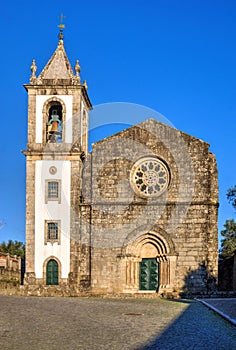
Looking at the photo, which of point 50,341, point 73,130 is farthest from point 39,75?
point 50,341

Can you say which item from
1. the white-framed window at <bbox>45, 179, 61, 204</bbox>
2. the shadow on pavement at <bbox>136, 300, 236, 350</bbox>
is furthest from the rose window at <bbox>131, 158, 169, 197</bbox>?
the shadow on pavement at <bbox>136, 300, 236, 350</bbox>

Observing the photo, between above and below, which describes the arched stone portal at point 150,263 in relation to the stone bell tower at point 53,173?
below

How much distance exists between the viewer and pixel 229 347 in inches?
494

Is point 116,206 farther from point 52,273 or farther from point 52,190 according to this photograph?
point 52,273

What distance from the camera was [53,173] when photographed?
1427 inches

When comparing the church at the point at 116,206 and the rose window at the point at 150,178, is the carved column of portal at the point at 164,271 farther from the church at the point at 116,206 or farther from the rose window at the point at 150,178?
the rose window at the point at 150,178

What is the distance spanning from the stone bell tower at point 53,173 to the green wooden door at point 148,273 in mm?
3668

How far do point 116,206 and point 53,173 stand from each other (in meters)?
4.04

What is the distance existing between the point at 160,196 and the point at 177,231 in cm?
207

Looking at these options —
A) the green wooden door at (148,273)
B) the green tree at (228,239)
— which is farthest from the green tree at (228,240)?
the green wooden door at (148,273)

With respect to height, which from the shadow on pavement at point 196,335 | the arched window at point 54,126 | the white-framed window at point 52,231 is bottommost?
the shadow on pavement at point 196,335

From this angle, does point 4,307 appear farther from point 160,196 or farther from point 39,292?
point 160,196

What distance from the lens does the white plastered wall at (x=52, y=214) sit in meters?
35.5

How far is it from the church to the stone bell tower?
0.05 metres
